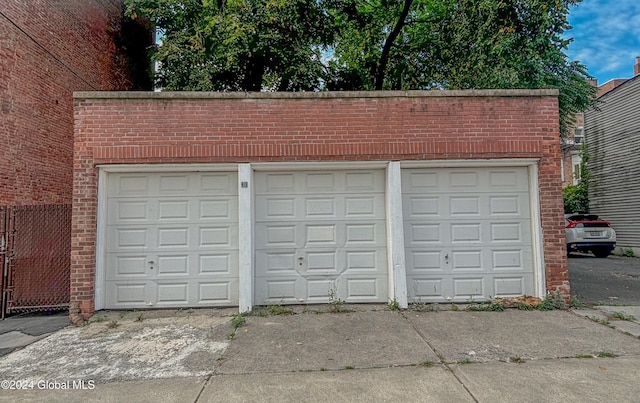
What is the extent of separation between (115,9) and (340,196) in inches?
426

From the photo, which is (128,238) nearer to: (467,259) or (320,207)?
(320,207)

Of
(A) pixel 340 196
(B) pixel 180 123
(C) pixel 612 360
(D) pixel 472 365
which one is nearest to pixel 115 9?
(B) pixel 180 123

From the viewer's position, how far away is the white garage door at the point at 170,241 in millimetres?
6238

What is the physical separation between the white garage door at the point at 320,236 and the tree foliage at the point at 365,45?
531cm

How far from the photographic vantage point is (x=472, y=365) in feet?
13.2

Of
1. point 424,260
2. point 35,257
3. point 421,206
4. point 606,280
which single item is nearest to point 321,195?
point 421,206

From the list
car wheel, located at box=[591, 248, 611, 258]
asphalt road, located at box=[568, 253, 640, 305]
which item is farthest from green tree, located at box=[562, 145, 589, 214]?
asphalt road, located at box=[568, 253, 640, 305]

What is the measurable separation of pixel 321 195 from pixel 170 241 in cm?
269

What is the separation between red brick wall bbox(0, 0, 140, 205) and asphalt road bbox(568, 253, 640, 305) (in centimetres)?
1142

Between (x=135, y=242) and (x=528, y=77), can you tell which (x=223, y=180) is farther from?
(x=528, y=77)

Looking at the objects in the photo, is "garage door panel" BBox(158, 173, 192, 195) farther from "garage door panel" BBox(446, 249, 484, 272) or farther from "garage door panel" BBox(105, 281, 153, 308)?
"garage door panel" BBox(446, 249, 484, 272)

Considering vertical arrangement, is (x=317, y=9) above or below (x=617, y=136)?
above

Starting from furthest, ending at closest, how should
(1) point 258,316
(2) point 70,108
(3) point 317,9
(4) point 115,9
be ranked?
(4) point 115,9 < (3) point 317,9 < (2) point 70,108 < (1) point 258,316

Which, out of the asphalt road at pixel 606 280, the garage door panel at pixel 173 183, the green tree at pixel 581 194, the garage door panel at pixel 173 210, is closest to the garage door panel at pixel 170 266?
the garage door panel at pixel 173 210
